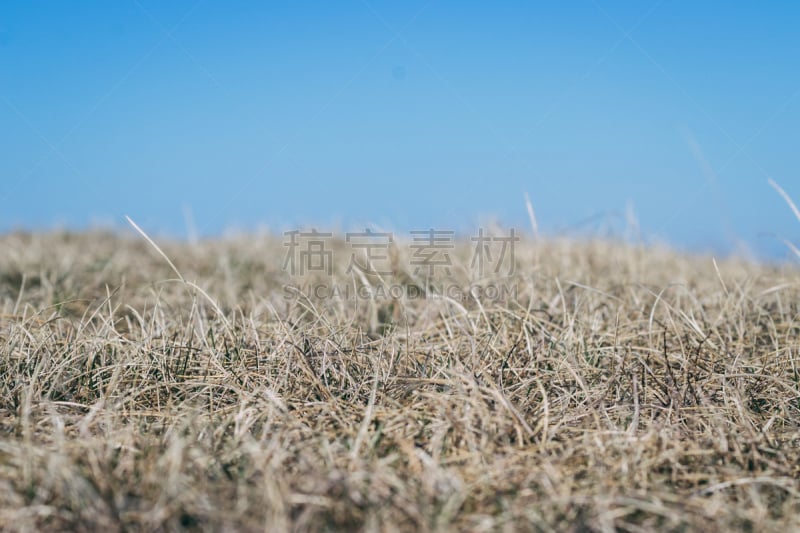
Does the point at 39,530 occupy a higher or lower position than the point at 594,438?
lower

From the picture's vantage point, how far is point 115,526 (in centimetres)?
118

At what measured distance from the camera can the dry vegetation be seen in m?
1.25

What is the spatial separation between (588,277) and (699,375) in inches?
43.0

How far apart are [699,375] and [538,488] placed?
942 mm

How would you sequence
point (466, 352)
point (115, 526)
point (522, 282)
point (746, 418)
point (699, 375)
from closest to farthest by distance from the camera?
point (115, 526) → point (746, 418) → point (699, 375) → point (466, 352) → point (522, 282)

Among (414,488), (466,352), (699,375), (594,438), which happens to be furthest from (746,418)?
(414,488)

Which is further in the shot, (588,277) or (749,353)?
(588,277)

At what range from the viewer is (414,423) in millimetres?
1621

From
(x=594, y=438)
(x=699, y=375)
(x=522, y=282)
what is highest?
(x=522, y=282)

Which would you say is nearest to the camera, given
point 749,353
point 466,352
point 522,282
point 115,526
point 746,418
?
point 115,526

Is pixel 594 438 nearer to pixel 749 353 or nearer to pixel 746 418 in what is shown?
pixel 746 418

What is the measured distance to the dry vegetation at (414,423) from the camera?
1.25m

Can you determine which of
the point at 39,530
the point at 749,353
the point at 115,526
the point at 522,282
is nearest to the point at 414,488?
the point at 115,526

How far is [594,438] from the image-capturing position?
154cm
